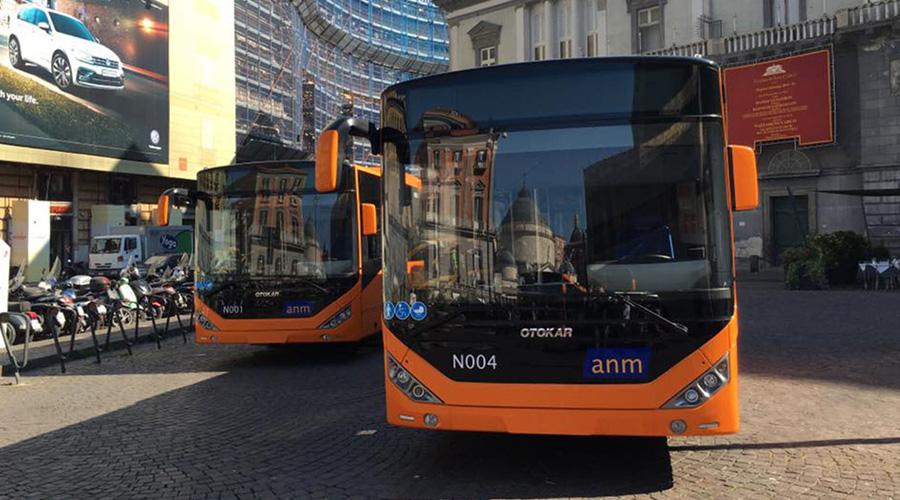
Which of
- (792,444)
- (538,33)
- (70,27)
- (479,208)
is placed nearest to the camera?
(479,208)

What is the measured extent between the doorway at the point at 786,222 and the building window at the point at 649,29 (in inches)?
333

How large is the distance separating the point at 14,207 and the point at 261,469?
30644 mm

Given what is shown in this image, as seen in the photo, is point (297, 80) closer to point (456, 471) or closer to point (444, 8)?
point (444, 8)

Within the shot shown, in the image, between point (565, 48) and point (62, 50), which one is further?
A: point (565, 48)

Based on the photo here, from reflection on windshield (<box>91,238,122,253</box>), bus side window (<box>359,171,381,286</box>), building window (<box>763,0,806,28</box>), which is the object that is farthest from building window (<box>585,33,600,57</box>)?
bus side window (<box>359,171,381,286</box>)

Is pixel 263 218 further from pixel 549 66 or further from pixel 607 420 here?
pixel 607 420

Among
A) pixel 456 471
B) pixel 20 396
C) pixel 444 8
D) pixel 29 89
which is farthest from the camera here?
pixel 444 8

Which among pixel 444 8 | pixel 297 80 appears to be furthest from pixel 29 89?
pixel 297 80

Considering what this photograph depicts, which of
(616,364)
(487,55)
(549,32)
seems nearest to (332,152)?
(616,364)

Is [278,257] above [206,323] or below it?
above

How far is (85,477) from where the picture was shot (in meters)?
4.83

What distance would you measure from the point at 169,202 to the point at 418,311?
5.98 meters

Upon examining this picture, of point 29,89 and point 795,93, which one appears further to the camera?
point 29,89

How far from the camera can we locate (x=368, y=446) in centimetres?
539
